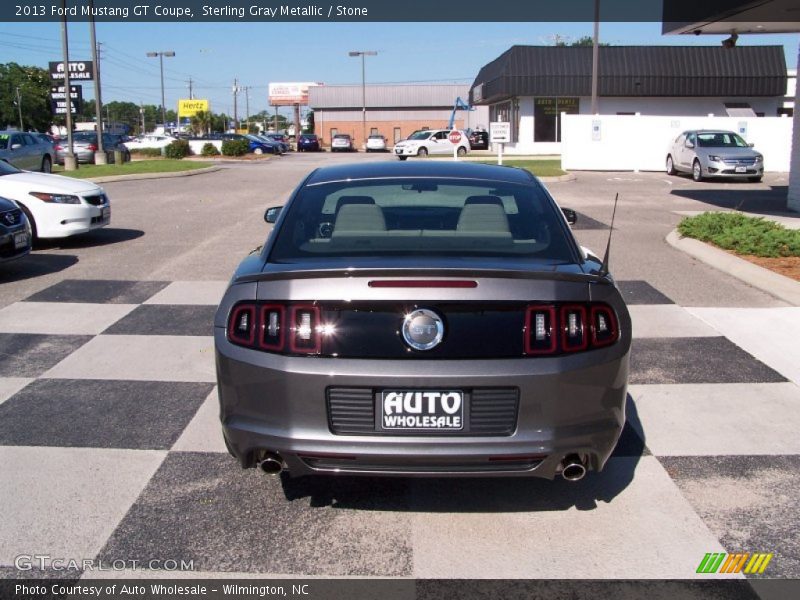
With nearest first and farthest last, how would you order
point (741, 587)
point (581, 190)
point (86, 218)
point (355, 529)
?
point (741, 587), point (355, 529), point (86, 218), point (581, 190)

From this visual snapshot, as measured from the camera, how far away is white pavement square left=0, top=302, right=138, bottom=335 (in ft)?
24.0

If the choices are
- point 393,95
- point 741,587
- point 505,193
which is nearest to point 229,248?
point 505,193

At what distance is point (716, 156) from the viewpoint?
2459 centimetres

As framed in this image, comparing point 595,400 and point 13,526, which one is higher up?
point 595,400

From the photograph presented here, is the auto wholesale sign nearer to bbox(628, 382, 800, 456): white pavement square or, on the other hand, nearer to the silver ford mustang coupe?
bbox(628, 382, 800, 456): white pavement square

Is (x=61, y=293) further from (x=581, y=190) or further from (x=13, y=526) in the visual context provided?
(x=581, y=190)

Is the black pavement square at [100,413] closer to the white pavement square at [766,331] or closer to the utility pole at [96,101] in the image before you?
the white pavement square at [766,331]

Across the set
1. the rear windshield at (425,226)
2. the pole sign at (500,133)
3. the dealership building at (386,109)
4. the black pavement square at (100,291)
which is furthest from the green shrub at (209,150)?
the rear windshield at (425,226)

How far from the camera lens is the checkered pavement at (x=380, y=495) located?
3.59 m

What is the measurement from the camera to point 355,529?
3842 millimetres

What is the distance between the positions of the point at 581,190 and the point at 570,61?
20375 millimetres

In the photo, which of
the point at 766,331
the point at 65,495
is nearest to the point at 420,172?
the point at 65,495

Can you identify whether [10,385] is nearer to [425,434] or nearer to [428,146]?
[425,434]

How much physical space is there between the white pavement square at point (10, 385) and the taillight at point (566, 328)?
381 centimetres
